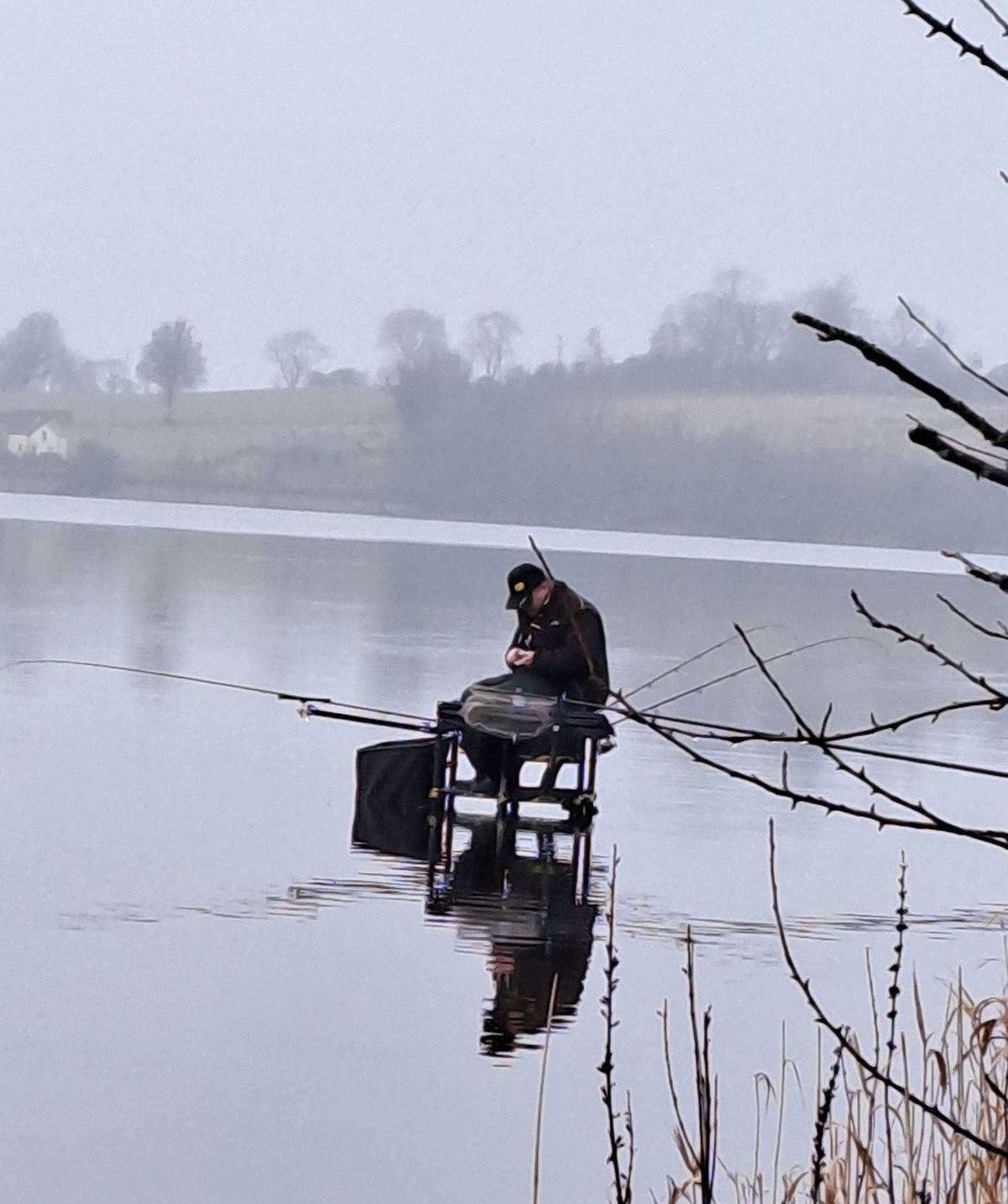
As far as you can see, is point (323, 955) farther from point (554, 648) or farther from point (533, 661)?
point (554, 648)

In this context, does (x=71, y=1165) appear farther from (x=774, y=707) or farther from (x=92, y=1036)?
(x=774, y=707)

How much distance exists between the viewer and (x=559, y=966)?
9.54 meters

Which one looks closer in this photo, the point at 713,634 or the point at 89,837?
the point at 89,837

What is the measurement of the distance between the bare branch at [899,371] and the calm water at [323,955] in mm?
3894

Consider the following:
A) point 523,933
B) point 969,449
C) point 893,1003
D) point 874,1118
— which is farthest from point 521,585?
point 969,449

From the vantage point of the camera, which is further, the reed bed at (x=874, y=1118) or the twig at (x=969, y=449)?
the reed bed at (x=874, y=1118)

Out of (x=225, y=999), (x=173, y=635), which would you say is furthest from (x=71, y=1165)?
(x=173, y=635)

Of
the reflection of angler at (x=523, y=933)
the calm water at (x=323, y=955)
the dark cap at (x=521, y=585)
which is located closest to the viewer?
the calm water at (x=323, y=955)

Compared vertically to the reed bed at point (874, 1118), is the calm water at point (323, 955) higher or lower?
lower

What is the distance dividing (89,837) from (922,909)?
15.1 ft

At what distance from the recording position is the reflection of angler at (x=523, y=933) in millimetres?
A: 8734

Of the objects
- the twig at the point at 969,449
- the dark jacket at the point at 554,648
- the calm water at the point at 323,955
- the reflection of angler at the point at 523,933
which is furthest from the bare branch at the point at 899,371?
the dark jacket at the point at 554,648

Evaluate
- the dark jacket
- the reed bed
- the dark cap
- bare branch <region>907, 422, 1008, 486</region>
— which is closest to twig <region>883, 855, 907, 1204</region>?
the reed bed

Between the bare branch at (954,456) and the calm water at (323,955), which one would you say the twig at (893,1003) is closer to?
the bare branch at (954,456)
